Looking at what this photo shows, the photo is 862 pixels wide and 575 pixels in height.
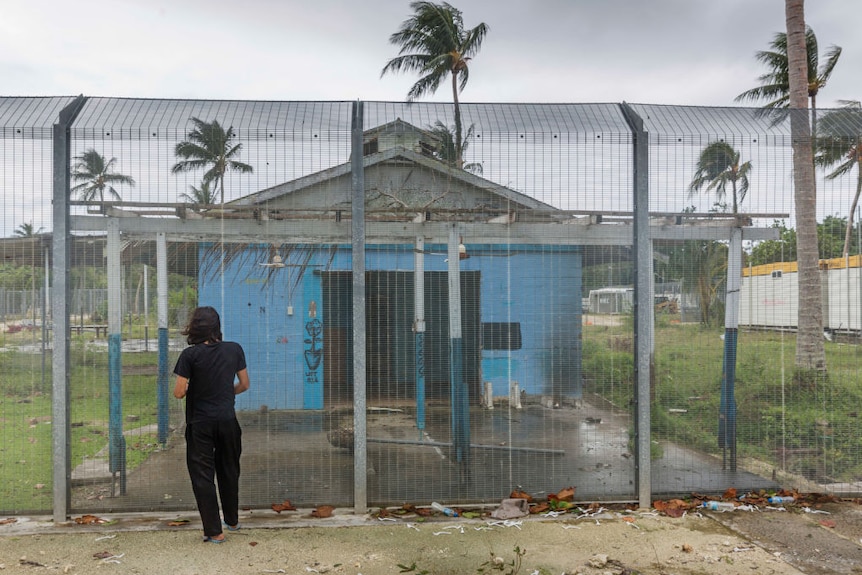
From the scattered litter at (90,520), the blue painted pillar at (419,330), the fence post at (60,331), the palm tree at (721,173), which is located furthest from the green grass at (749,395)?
the fence post at (60,331)

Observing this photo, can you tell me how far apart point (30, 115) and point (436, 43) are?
17.5 m

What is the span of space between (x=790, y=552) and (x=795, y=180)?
284cm

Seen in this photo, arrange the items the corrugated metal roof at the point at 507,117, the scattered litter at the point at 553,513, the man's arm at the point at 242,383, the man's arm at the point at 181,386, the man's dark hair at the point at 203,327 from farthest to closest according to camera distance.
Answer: the corrugated metal roof at the point at 507,117 < the scattered litter at the point at 553,513 < the man's arm at the point at 242,383 < the man's dark hair at the point at 203,327 < the man's arm at the point at 181,386

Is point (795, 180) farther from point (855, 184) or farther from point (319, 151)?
point (319, 151)

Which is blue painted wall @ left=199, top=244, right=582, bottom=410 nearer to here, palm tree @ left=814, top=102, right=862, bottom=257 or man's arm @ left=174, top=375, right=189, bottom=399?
man's arm @ left=174, top=375, right=189, bottom=399

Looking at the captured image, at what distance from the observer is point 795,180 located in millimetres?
5258

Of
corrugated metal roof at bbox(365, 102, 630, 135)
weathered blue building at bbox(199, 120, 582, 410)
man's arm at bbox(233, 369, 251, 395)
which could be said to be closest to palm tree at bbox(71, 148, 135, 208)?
weathered blue building at bbox(199, 120, 582, 410)

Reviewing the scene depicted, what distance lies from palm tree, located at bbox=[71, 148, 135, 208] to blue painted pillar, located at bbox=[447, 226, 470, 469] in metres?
2.53

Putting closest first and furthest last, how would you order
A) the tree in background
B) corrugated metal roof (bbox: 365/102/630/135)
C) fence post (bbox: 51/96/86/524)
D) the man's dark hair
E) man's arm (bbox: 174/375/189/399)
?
man's arm (bbox: 174/375/189/399) → the man's dark hair → fence post (bbox: 51/96/86/524) → corrugated metal roof (bbox: 365/102/630/135) → the tree in background

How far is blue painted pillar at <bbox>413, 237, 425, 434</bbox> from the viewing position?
16.7 feet

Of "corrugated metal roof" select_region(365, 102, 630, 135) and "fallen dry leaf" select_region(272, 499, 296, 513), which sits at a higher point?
"corrugated metal roof" select_region(365, 102, 630, 135)

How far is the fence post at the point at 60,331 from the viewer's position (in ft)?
15.5

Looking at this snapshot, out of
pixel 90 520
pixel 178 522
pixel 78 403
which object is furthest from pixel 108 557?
pixel 78 403

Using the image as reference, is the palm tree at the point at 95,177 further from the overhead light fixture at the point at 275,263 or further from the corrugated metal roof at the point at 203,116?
the overhead light fixture at the point at 275,263
